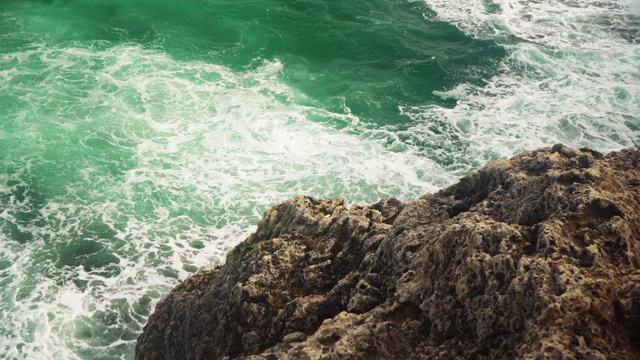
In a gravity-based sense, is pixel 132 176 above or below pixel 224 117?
below

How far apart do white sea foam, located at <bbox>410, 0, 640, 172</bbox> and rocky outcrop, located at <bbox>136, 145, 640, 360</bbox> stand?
1291 centimetres

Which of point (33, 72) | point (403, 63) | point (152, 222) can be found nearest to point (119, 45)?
point (33, 72)

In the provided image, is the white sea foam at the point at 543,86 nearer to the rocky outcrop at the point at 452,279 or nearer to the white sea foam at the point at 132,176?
the white sea foam at the point at 132,176

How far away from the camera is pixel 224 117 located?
83.1ft

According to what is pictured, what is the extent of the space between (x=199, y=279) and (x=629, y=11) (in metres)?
38.5

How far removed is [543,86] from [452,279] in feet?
79.6

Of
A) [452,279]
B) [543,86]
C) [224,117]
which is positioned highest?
[452,279]

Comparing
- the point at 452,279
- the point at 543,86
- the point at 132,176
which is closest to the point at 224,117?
the point at 132,176

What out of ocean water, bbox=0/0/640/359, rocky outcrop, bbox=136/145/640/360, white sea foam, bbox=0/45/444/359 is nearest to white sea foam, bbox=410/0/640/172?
ocean water, bbox=0/0/640/359

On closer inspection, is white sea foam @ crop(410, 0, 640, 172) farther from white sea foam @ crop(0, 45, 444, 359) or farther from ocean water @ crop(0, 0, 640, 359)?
white sea foam @ crop(0, 45, 444, 359)

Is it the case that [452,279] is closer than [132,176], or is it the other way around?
[452,279]

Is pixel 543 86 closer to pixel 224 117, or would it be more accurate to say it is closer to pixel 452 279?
pixel 224 117

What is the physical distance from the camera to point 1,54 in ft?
93.9

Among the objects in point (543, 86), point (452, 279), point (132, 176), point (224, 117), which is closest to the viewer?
point (452, 279)
